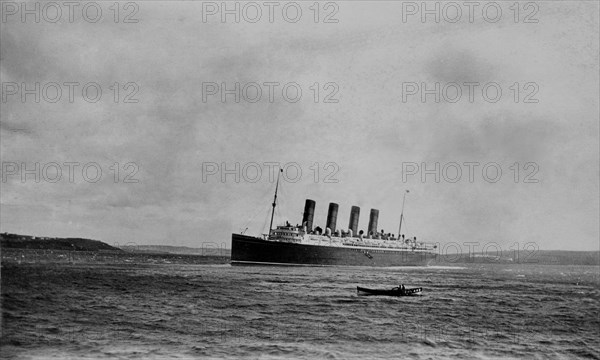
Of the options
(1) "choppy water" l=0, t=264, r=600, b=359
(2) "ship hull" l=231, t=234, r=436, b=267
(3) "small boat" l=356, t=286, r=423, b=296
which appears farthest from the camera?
(2) "ship hull" l=231, t=234, r=436, b=267

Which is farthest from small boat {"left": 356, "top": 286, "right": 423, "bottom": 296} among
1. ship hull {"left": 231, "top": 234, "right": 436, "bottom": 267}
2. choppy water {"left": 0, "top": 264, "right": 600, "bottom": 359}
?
ship hull {"left": 231, "top": 234, "right": 436, "bottom": 267}

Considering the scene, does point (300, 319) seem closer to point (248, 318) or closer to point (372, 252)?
point (248, 318)

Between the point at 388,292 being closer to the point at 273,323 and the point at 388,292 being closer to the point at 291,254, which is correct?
the point at 273,323

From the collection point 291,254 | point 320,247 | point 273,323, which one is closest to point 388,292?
point 273,323

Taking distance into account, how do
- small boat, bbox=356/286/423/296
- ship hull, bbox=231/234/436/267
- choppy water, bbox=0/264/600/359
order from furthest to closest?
ship hull, bbox=231/234/436/267, small boat, bbox=356/286/423/296, choppy water, bbox=0/264/600/359

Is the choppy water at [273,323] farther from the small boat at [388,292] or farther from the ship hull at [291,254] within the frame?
the ship hull at [291,254]

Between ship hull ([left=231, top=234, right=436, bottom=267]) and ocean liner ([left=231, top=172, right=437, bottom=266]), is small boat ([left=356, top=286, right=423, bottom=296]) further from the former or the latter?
ship hull ([left=231, top=234, right=436, bottom=267])
